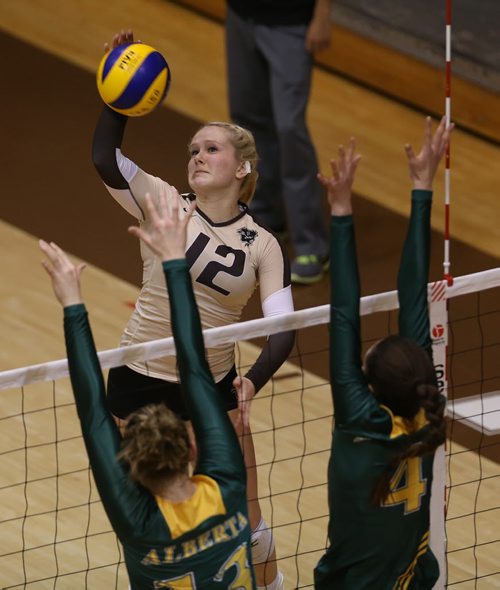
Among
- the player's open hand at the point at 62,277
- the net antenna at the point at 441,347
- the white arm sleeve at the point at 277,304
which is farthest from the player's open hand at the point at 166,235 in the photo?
the net antenna at the point at 441,347

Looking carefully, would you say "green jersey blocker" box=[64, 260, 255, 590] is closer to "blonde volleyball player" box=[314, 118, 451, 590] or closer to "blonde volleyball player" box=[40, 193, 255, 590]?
"blonde volleyball player" box=[40, 193, 255, 590]

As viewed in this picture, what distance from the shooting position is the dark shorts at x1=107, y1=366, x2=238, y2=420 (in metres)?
5.77

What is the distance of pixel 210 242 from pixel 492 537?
90.7 inches

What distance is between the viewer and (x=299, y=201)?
9.41 metres

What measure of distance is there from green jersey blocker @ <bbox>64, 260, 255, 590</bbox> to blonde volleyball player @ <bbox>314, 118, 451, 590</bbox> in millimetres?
430

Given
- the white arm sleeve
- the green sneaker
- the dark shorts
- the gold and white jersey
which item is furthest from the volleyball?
the green sneaker

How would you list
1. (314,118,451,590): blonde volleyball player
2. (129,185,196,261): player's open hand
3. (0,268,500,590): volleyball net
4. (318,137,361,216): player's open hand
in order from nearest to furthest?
(129,185,196,261): player's open hand
(314,118,451,590): blonde volleyball player
(318,137,361,216): player's open hand
(0,268,500,590): volleyball net

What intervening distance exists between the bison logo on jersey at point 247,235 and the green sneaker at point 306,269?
3.58 metres

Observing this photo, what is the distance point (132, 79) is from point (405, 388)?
1875 millimetres

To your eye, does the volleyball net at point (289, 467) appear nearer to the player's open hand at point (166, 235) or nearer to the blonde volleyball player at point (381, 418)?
the blonde volleyball player at point (381, 418)

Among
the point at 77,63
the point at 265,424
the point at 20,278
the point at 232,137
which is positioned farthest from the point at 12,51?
the point at 232,137

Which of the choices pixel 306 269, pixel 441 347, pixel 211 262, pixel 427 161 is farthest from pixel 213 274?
pixel 306 269

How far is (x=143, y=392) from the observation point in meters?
5.77

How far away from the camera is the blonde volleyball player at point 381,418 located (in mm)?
4609
